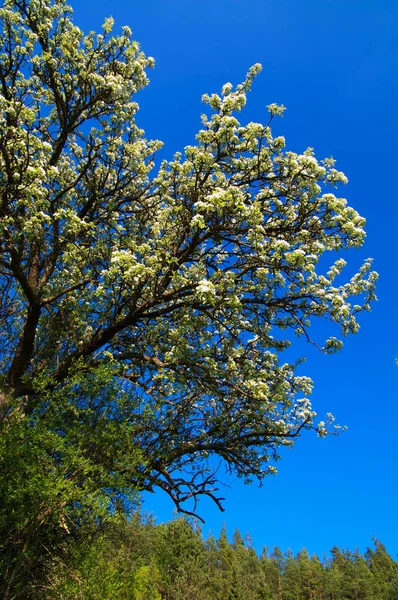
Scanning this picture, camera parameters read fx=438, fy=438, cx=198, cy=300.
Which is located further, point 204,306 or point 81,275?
point 81,275

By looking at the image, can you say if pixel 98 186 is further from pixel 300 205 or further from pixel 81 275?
pixel 300 205

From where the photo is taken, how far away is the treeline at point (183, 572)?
9750mm

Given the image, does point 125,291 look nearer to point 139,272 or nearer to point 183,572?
point 139,272

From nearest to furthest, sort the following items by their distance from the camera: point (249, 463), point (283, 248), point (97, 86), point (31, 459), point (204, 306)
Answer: point (31, 459) < point (283, 248) < point (204, 306) < point (97, 86) < point (249, 463)

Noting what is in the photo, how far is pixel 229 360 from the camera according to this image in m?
12.7

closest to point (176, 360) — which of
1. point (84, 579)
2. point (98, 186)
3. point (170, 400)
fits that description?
point (170, 400)

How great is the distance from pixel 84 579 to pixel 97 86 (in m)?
13.6

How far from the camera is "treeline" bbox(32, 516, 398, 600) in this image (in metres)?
9.75

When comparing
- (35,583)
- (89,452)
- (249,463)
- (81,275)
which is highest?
(81,275)

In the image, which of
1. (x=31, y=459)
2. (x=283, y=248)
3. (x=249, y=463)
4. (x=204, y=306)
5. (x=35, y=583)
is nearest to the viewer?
(x=31, y=459)

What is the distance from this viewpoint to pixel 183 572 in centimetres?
4525

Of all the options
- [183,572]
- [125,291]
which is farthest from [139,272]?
[183,572]

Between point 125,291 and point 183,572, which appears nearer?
point 125,291

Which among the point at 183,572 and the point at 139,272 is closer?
the point at 139,272
